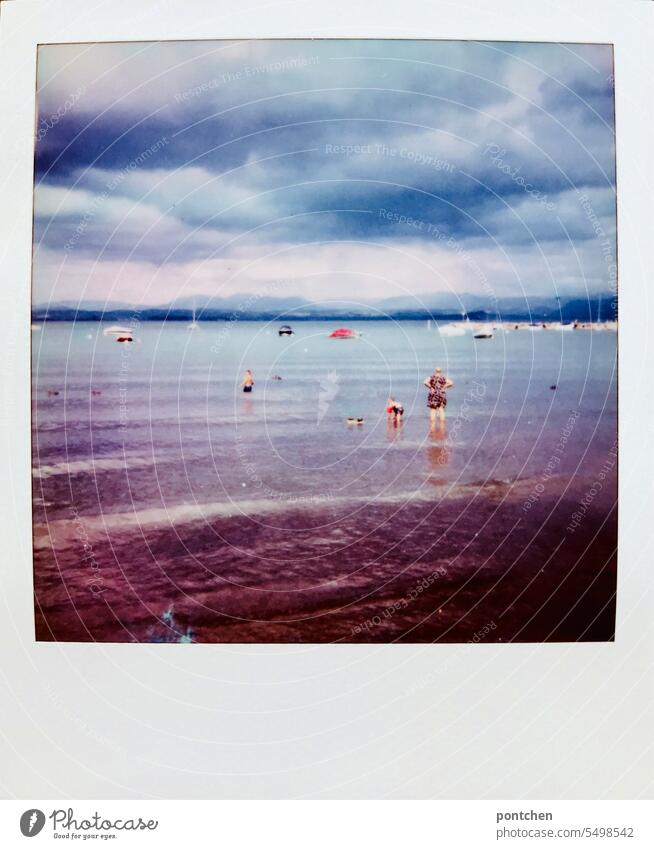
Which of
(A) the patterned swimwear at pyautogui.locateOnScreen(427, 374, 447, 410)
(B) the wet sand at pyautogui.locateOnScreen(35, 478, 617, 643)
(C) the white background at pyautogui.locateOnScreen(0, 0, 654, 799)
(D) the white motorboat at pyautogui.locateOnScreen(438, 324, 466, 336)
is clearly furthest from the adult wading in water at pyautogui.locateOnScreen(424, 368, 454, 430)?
(C) the white background at pyautogui.locateOnScreen(0, 0, 654, 799)

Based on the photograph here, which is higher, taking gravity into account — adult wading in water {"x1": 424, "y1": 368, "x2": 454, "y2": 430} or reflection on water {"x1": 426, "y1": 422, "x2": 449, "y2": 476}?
adult wading in water {"x1": 424, "y1": 368, "x2": 454, "y2": 430}


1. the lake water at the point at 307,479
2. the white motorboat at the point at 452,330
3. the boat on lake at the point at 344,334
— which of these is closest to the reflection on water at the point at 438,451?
the lake water at the point at 307,479

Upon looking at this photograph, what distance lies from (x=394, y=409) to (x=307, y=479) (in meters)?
0.37

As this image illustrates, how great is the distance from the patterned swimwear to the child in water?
3.8 inches

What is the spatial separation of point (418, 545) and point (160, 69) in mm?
1746

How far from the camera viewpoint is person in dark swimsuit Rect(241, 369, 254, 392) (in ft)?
6.81

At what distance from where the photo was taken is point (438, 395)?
6.79ft

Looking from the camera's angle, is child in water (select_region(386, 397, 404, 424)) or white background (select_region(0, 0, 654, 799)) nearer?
white background (select_region(0, 0, 654, 799))

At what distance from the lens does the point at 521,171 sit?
2037 millimetres


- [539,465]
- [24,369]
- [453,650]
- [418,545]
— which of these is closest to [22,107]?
[24,369]

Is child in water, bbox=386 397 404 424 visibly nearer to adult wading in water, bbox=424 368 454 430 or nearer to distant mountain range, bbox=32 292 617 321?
adult wading in water, bbox=424 368 454 430

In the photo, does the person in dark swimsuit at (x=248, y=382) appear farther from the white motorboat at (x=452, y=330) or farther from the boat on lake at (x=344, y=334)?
the white motorboat at (x=452, y=330)

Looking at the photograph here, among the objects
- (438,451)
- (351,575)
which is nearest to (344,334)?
(438,451)

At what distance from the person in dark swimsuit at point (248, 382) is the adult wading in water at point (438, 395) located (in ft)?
1.92
